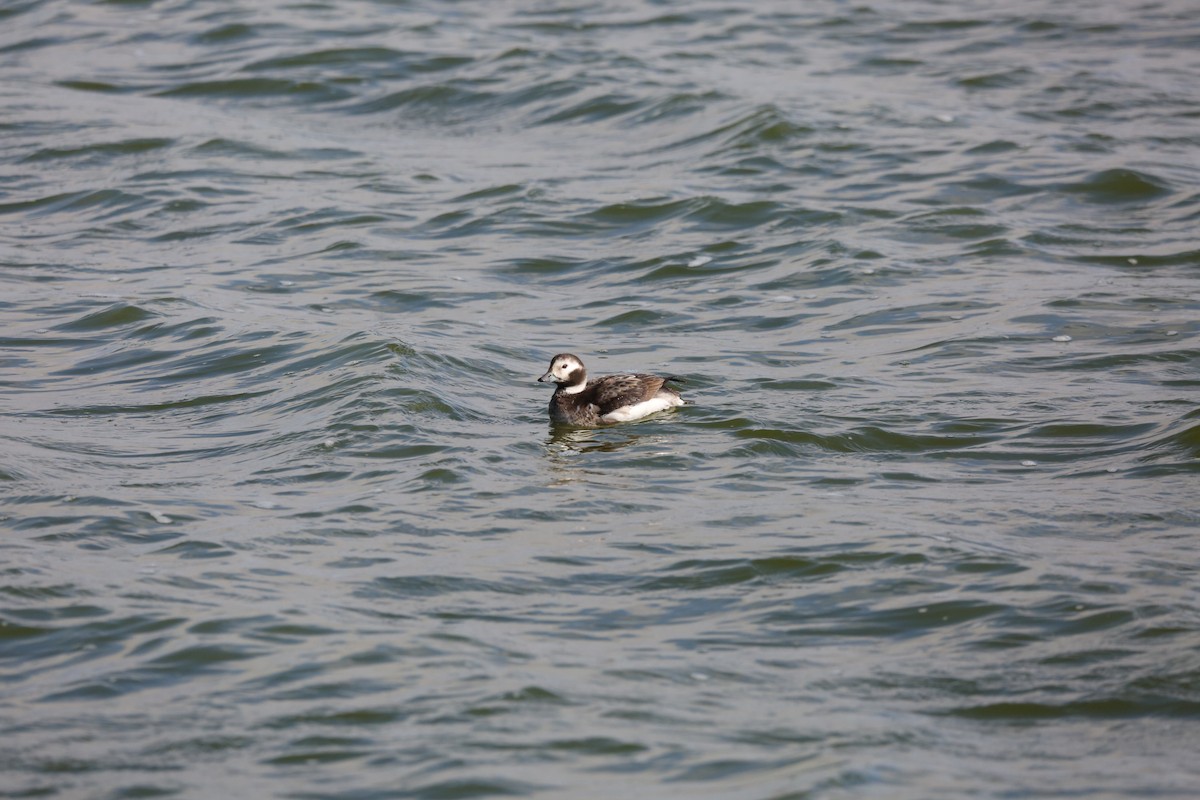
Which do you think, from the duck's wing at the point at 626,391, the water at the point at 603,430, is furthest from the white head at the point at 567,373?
the water at the point at 603,430

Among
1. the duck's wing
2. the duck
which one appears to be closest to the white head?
the duck

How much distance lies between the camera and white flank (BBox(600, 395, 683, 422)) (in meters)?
11.0

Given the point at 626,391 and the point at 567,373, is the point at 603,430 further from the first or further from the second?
the point at 567,373

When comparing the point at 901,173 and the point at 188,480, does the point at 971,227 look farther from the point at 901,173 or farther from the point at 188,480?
the point at 188,480

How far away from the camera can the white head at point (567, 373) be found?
11.1 m

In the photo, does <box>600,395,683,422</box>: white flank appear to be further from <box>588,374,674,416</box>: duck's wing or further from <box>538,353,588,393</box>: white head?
<box>538,353,588,393</box>: white head

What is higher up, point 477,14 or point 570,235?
point 477,14

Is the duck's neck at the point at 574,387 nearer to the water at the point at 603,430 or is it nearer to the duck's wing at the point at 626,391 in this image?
the duck's wing at the point at 626,391

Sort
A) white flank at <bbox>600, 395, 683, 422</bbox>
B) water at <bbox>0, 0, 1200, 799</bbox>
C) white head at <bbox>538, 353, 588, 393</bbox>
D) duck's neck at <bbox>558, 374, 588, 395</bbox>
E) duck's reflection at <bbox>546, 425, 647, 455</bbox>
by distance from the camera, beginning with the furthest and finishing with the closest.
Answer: duck's neck at <bbox>558, 374, 588, 395</bbox>
white head at <bbox>538, 353, 588, 393</bbox>
white flank at <bbox>600, 395, 683, 422</bbox>
duck's reflection at <bbox>546, 425, 647, 455</bbox>
water at <bbox>0, 0, 1200, 799</bbox>

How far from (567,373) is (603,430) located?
1.59 feet

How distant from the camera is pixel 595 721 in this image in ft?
22.6

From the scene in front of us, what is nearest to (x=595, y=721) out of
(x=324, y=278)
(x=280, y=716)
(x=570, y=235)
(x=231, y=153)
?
(x=280, y=716)

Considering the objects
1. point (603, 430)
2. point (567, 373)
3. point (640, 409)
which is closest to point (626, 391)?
point (640, 409)

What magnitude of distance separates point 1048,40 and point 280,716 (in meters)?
19.5
